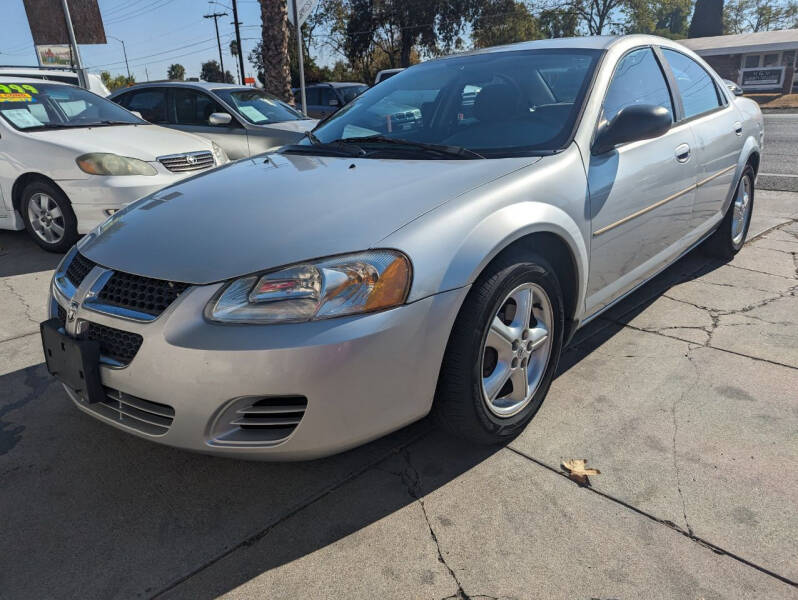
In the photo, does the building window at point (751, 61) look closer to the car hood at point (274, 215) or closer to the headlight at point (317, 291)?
the car hood at point (274, 215)

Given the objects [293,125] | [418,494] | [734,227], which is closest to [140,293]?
[418,494]

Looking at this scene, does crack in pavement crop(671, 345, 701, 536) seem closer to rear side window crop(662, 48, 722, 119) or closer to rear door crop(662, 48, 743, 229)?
rear door crop(662, 48, 743, 229)

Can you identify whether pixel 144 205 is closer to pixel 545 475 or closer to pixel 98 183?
pixel 545 475

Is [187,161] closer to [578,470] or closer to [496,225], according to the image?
[496,225]

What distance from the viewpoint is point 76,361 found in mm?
2076

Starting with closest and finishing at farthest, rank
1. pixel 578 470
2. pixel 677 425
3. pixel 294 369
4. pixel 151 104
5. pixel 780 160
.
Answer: pixel 294 369 < pixel 578 470 < pixel 677 425 < pixel 151 104 < pixel 780 160

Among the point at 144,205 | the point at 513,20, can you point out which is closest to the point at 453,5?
the point at 513,20

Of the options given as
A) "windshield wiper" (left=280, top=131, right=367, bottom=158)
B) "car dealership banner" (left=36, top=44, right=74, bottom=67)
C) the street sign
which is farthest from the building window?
"windshield wiper" (left=280, top=131, right=367, bottom=158)

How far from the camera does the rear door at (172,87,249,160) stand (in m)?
7.74

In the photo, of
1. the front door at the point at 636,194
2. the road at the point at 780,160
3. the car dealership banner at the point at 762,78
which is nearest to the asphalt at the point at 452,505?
the front door at the point at 636,194

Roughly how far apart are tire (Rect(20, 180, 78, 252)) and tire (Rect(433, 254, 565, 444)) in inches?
169

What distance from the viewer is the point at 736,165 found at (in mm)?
4230

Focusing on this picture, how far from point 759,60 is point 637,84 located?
41865mm

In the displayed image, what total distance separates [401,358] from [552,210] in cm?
94
